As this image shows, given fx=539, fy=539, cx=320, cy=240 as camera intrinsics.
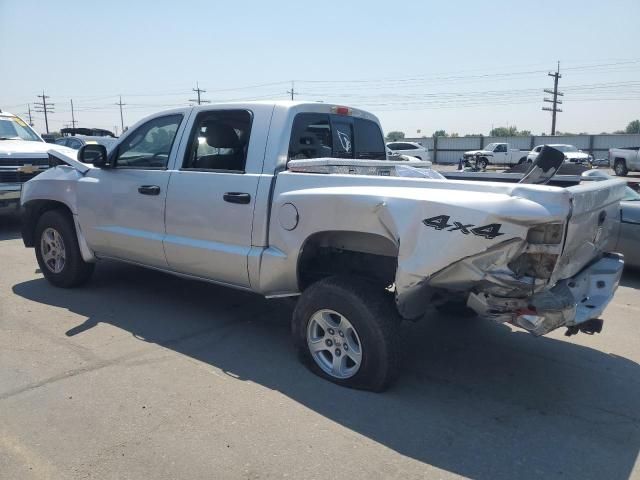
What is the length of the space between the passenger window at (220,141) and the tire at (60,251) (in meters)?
1.97

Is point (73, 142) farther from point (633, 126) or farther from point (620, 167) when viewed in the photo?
point (633, 126)

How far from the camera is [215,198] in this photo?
4.42 metres

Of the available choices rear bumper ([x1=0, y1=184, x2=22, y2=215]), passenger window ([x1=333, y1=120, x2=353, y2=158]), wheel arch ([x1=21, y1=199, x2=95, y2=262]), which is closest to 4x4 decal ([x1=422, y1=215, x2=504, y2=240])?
passenger window ([x1=333, y1=120, x2=353, y2=158])

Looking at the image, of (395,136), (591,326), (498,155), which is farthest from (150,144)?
(395,136)

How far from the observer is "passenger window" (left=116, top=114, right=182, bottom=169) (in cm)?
498

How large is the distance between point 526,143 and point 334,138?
45.8 meters

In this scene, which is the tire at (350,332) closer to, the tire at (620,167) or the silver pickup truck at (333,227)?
the silver pickup truck at (333,227)

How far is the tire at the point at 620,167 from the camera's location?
2795 centimetres

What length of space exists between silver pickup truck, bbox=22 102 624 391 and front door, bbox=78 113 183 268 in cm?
2

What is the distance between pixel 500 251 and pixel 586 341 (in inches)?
94.3

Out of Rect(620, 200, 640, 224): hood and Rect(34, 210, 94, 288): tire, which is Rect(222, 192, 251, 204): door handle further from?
Rect(620, 200, 640, 224): hood

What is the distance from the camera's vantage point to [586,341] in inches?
192

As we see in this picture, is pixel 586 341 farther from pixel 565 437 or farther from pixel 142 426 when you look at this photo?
pixel 142 426

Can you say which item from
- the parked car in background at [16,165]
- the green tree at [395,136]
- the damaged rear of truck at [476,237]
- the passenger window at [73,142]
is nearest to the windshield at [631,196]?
the damaged rear of truck at [476,237]
